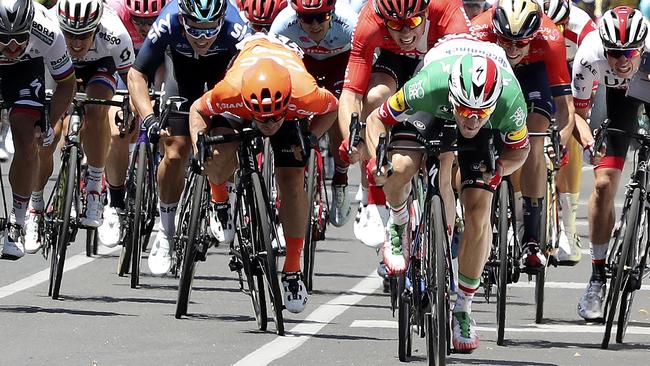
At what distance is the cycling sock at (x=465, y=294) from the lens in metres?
10.2

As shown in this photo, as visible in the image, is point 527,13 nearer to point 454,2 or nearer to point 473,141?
point 454,2

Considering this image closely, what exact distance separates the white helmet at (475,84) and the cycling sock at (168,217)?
4.19 m

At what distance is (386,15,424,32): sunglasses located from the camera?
1239 centimetres

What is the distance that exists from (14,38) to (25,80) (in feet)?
1.48

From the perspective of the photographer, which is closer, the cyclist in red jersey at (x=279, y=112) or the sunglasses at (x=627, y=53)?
the cyclist in red jersey at (x=279, y=112)

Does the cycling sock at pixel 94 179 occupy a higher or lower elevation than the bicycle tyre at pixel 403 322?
higher

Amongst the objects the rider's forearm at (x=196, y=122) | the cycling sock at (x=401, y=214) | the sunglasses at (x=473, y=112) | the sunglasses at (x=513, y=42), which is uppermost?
the sunglasses at (x=513, y=42)

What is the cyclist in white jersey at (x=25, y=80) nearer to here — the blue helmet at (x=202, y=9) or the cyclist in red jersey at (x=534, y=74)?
the blue helmet at (x=202, y=9)

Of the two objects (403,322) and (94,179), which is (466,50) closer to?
(403,322)

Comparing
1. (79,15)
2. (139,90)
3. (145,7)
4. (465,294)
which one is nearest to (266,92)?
(465,294)

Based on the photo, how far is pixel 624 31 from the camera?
474 inches

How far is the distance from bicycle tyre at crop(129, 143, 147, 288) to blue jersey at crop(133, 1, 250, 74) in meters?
0.76

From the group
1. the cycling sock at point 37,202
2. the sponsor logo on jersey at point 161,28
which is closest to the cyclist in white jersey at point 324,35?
the sponsor logo on jersey at point 161,28

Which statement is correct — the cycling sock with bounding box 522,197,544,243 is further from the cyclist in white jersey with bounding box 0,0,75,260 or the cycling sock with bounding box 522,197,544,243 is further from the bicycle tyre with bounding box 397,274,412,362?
the cyclist in white jersey with bounding box 0,0,75,260
